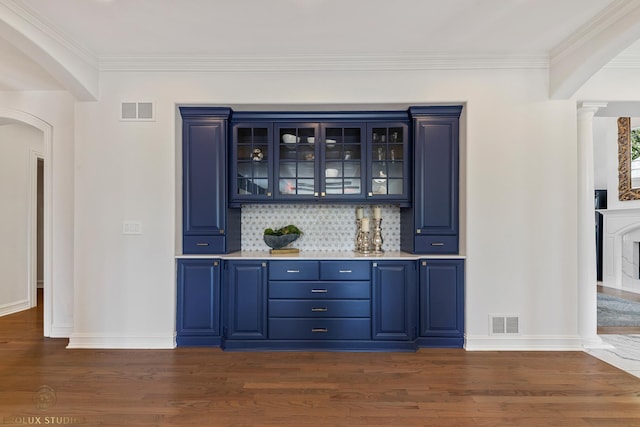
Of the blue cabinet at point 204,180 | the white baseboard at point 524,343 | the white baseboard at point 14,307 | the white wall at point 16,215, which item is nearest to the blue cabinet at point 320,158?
the blue cabinet at point 204,180

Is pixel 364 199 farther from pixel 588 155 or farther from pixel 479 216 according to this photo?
pixel 588 155

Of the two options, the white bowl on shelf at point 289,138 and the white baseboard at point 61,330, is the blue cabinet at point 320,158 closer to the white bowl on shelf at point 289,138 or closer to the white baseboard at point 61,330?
the white bowl on shelf at point 289,138

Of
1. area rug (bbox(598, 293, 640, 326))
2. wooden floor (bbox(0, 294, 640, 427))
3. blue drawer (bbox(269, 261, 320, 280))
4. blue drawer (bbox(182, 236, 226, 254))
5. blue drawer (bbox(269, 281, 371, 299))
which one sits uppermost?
blue drawer (bbox(182, 236, 226, 254))

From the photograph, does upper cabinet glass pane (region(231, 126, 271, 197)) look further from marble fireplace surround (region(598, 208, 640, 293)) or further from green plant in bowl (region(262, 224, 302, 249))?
marble fireplace surround (region(598, 208, 640, 293))

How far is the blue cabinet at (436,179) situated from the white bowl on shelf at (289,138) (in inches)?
45.6

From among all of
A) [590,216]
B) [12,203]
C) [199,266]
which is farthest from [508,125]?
[12,203]

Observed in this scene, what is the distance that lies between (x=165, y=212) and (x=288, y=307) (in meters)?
1.47

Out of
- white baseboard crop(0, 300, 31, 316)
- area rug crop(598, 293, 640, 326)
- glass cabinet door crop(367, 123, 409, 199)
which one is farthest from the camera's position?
white baseboard crop(0, 300, 31, 316)

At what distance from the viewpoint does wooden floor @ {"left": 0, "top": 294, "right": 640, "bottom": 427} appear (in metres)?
2.26

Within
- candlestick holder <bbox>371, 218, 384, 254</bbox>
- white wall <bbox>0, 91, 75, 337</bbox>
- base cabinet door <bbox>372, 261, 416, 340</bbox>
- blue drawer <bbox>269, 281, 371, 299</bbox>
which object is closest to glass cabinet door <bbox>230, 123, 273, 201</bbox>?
blue drawer <bbox>269, 281, 371, 299</bbox>

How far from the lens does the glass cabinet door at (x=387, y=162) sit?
365 cm

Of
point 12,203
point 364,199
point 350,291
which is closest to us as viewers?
point 350,291

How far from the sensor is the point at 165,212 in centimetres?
347

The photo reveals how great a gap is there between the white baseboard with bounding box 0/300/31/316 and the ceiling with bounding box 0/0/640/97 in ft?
9.31
